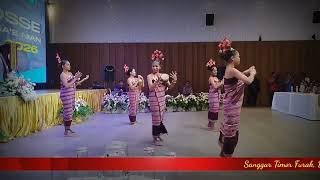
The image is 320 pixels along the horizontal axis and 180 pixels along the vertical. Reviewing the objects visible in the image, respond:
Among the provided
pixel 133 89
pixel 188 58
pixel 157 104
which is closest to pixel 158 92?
pixel 157 104

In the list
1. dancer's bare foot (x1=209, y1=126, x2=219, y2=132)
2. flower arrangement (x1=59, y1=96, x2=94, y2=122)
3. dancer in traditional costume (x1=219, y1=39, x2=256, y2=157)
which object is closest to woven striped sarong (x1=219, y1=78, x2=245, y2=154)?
dancer in traditional costume (x1=219, y1=39, x2=256, y2=157)

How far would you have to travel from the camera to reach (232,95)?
8.66ft

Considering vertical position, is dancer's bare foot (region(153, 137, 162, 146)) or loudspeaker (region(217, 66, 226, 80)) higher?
loudspeaker (region(217, 66, 226, 80))

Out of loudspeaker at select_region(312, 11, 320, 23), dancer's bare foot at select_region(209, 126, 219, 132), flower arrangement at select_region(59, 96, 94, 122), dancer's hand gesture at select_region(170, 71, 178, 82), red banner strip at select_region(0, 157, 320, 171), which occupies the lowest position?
red banner strip at select_region(0, 157, 320, 171)

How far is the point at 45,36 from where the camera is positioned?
114 inches

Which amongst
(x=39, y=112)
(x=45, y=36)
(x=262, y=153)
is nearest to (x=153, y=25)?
(x=45, y=36)

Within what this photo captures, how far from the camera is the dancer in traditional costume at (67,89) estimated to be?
9.70 feet

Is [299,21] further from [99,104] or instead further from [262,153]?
[99,104]

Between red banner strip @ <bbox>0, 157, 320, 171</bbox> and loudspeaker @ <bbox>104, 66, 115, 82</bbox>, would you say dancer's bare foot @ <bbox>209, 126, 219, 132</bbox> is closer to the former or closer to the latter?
red banner strip @ <bbox>0, 157, 320, 171</bbox>

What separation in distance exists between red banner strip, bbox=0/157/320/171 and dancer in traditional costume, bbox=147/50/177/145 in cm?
41

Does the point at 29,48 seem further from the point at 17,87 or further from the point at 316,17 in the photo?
the point at 316,17

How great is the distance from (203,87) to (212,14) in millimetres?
673

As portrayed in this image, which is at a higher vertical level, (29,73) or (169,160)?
(29,73)

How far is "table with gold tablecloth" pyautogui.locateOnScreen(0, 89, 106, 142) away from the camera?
2.98 meters
